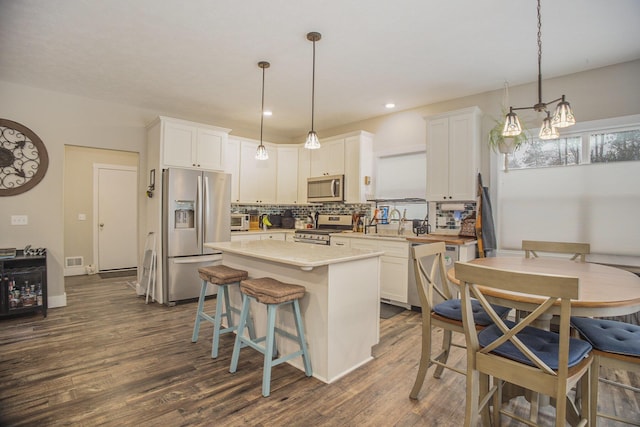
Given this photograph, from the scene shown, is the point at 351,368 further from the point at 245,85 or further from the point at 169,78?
the point at 169,78

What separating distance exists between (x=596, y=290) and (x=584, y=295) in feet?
0.52

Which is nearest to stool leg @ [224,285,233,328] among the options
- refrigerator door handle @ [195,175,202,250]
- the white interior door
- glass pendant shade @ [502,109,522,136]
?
refrigerator door handle @ [195,175,202,250]

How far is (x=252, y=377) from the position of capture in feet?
7.86

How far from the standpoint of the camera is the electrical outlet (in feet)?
12.5

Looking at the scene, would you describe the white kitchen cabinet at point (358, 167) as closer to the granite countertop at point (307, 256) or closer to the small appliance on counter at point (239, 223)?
the small appliance on counter at point (239, 223)

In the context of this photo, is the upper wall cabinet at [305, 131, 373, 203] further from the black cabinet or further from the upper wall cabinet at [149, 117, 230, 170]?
the black cabinet

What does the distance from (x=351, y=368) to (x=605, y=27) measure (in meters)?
3.41

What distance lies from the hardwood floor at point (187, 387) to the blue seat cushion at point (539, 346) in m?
0.61

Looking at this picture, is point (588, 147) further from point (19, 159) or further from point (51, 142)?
point (19, 159)

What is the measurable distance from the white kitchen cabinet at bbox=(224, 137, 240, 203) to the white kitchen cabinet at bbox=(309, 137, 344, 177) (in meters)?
1.27

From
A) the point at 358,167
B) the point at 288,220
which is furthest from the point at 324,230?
the point at 358,167

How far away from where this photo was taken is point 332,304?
2328mm

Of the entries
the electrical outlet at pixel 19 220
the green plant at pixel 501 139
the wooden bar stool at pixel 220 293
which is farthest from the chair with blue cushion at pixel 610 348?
the electrical outlet at pixel 19 220

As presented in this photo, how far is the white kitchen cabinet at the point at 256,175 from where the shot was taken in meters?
5.38
